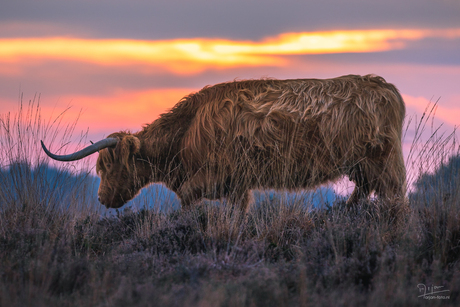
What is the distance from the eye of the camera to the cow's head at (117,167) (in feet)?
23.1

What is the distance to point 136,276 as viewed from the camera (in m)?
3.98

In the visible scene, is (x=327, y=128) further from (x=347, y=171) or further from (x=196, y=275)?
(x=196, y=275)

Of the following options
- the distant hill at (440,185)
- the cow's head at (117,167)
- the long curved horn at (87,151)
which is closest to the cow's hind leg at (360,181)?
the distant hill at (440,185)

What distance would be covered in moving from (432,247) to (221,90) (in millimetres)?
3896

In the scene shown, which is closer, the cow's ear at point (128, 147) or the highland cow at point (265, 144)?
the highland cow at point (265, 144)

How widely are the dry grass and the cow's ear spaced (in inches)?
33.2

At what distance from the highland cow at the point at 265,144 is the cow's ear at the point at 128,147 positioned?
0.6 inches

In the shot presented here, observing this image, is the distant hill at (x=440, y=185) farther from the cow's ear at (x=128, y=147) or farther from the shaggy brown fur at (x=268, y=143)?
the cow's ear at (x=128, y=147)

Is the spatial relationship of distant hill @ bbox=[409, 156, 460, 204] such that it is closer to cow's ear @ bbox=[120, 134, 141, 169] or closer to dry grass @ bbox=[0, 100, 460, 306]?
dry grass @ bbox=[0, 100, 460, 306]

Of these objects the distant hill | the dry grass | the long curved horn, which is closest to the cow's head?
the long curved horn

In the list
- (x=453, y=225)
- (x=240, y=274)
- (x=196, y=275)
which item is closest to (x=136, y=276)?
(x=196, y=275)

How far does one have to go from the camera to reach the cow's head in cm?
703
